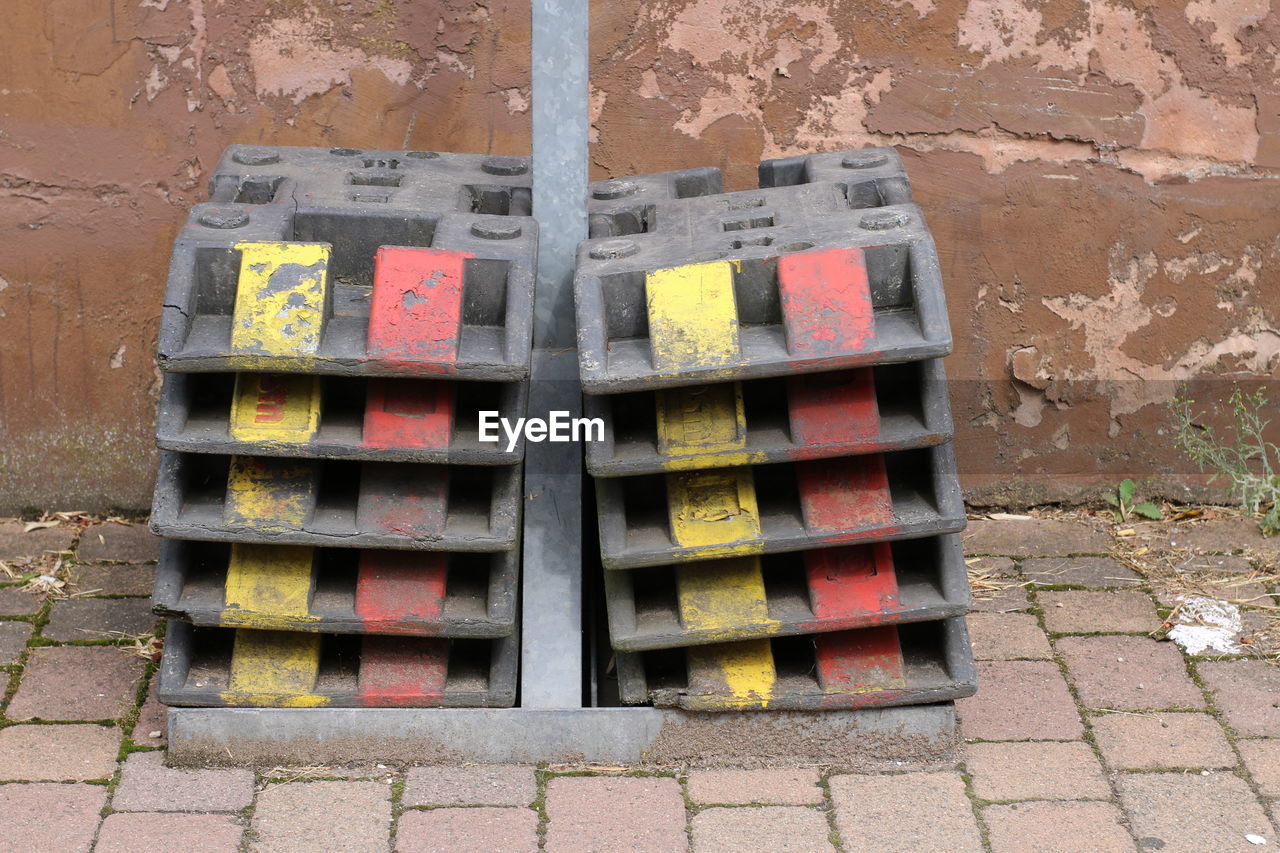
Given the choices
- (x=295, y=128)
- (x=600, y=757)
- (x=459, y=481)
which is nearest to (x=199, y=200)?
(x=295, y=128)

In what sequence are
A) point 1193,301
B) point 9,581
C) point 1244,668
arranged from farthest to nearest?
point 1193,301 → point 9,581 → point 1244,668

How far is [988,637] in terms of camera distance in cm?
405

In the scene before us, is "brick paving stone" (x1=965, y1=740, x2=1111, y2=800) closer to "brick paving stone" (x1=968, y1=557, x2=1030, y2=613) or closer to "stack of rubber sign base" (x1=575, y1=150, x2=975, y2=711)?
"stack of rubber sign base" (x1=575, y1=150, x2=975, y2=711)

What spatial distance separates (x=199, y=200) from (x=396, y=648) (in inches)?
67.0

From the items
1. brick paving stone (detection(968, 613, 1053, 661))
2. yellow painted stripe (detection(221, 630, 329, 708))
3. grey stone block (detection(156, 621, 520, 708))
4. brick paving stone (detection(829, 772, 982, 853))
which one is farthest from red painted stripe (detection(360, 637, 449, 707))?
brick paving stone (detection(968, 613, 1053, 661))

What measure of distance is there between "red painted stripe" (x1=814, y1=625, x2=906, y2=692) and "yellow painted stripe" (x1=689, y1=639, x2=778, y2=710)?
→ 13 cm

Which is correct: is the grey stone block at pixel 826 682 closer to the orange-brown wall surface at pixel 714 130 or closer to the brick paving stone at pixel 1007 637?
the brick paving stone at pixel 1007 637

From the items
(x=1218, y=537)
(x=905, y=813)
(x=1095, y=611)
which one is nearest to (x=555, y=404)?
(x=905, y=813)

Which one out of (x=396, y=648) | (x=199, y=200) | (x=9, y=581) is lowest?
(x=9, y=581)

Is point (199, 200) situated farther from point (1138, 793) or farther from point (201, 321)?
point (1138, 793)

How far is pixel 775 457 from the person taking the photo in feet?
10.3

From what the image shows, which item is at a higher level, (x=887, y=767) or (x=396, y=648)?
(x=396, y=648)

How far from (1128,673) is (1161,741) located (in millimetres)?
338

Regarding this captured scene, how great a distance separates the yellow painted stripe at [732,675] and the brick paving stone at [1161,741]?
2.82 ft
